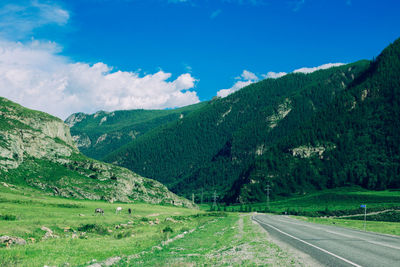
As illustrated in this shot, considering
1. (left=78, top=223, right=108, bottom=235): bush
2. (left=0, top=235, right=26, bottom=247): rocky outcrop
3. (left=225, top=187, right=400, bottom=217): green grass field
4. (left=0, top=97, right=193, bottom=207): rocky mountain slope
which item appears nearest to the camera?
(left=0, top=235, right=26, bottom=247): rocky outcrop

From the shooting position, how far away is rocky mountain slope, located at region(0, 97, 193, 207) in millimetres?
108438

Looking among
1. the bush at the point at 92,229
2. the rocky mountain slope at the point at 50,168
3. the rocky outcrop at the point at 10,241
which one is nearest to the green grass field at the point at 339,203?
the rocky mountain slope at the point at 50,168

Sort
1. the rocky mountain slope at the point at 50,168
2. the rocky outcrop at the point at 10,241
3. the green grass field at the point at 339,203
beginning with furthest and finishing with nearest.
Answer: the green grass field at the point at 339,203
the rocky mountain slope at the point at 50,168
the rocky outcrop at the point at 10,241

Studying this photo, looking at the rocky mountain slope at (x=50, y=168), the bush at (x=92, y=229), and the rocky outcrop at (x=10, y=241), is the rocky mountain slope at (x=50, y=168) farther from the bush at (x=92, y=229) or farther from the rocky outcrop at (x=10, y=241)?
the rocky outcrop at (x=10, y=241)

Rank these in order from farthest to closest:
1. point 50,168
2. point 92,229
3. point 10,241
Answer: point 50,168, point 92,229, point 10,241

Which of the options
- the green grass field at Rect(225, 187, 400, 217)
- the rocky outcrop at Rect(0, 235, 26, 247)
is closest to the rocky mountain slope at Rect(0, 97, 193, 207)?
the green grass field at Rect(225, 187, 400, 217)

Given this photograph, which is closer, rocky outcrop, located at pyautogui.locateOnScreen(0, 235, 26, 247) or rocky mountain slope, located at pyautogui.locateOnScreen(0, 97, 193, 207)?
rocky outcrop, located at pyautogui.locateOnScreen(0, 235, 26, 247)

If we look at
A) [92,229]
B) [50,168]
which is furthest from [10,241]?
[50,168]

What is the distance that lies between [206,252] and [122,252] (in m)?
6.45

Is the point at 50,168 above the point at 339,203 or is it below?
above

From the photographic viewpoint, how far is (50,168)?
404 ft

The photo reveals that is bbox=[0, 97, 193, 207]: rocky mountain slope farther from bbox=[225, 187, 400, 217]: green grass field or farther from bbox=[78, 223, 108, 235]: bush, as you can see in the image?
bbox=[78, 223, 108, 235]: bush

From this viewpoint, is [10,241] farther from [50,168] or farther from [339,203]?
[339,203]

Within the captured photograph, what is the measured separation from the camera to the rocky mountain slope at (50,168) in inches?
4269
